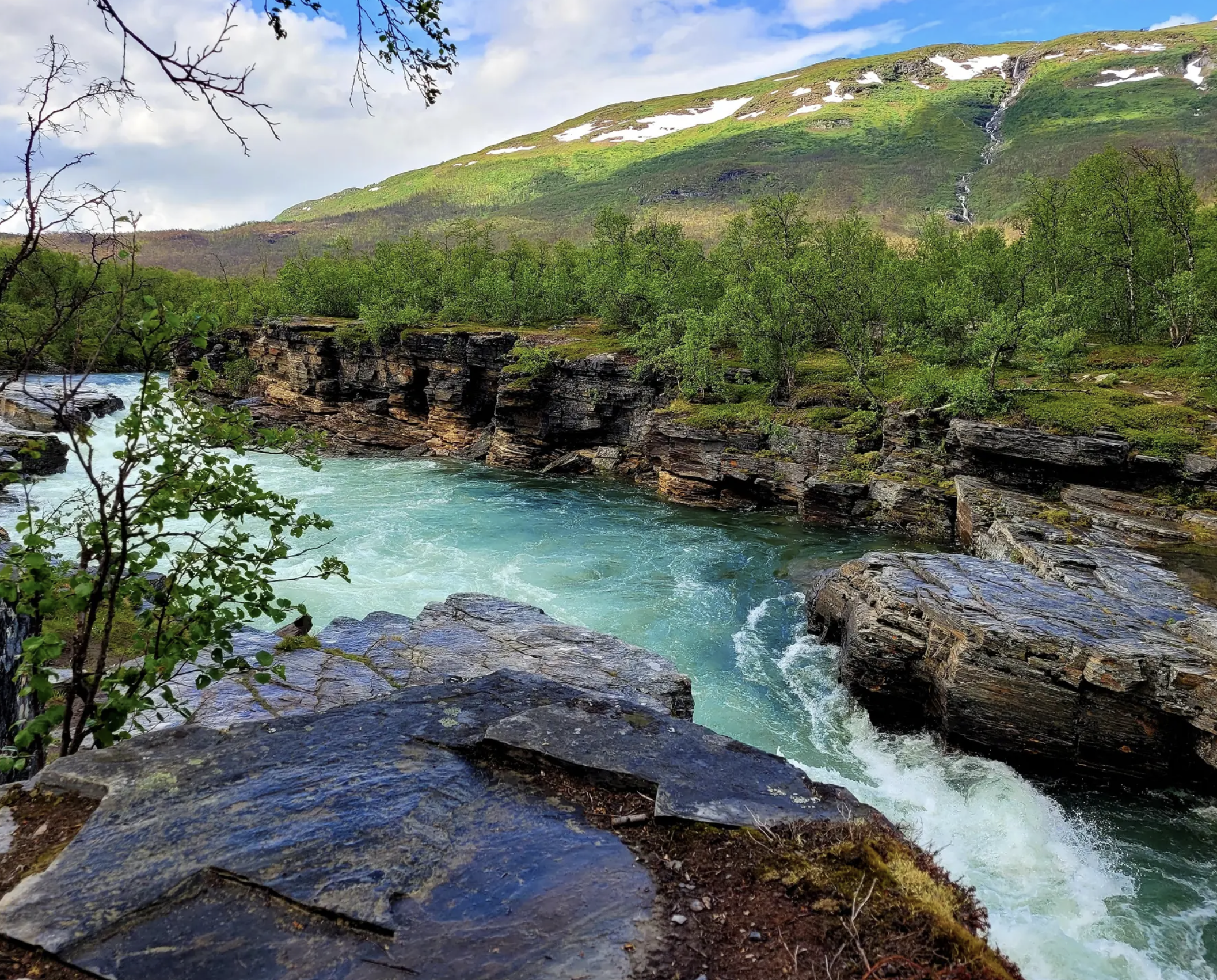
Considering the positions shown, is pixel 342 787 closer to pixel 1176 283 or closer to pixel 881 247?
pixel 1176 283

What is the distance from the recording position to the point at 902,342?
35.0 m

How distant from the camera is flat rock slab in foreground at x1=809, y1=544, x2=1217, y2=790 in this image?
34.8ft

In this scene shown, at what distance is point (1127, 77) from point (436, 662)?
247836 mm

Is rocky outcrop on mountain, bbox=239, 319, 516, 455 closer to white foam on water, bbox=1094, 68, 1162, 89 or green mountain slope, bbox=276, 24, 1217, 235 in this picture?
green mountain slope, bbox=276, 24, 1217, 235

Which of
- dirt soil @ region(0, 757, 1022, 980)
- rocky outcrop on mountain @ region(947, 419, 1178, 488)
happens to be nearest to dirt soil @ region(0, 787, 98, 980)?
dirt soil @ region(0, 757, 1022, 980)

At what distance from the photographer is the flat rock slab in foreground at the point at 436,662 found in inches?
317

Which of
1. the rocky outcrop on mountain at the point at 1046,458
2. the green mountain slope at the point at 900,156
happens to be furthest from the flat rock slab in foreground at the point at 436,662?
the green mountain slope at the point at 900,156

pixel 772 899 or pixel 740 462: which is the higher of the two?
pixel 772 899

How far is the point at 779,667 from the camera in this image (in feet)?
50.0

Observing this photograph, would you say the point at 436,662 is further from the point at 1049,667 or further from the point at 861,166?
the point at 861,166

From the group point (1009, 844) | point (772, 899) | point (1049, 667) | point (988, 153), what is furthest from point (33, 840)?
point (988, 153)

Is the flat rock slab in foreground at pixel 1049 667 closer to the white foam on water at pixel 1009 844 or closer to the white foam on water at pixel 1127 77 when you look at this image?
the white foam on water at pixel 1009 844

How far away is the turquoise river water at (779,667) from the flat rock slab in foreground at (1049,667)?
2.01 ft

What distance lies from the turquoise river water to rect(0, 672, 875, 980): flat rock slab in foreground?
291cm
